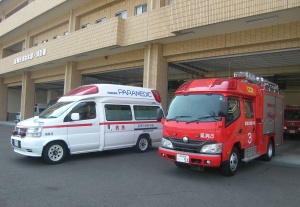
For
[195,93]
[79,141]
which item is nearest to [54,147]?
[79,141]

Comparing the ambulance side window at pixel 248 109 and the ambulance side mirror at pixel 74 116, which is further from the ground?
the ambulance side window at pixel 248 109

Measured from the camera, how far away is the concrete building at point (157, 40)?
437 inches

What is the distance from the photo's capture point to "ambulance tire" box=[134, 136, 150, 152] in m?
11.6

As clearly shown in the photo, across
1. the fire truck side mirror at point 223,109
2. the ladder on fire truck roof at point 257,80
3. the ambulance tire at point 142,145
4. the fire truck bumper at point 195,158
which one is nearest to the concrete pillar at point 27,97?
the ambulance tire at point 142,145

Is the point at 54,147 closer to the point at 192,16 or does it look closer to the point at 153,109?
the point at 153,109

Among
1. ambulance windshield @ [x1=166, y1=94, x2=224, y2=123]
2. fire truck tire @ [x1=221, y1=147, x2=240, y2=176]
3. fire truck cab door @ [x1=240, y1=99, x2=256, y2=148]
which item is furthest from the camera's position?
fire truck cab door @ [x1=240, y1=99, x2=256, y2=148]

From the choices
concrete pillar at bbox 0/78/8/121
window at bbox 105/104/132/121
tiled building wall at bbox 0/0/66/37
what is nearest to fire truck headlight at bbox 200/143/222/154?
window at bbox 105/104/132/121

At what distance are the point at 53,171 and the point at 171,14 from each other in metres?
8.20

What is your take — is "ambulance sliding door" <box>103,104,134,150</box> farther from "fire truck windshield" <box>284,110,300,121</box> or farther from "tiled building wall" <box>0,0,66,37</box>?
"fire truck windshield" <box>284,110,300,121</box>

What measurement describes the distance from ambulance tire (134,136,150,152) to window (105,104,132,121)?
1.08m

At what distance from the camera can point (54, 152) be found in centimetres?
902

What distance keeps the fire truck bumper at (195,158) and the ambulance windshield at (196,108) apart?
87cm

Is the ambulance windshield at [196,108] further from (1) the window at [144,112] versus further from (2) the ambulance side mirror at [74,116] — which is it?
(1) the window at [144,112]

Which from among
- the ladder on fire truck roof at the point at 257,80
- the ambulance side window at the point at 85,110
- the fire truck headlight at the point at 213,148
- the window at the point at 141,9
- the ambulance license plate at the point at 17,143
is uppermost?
the window at the point at 141,9
